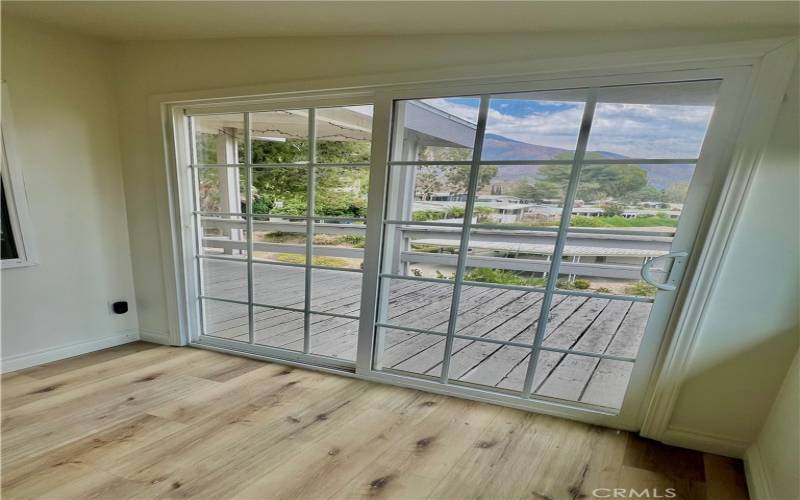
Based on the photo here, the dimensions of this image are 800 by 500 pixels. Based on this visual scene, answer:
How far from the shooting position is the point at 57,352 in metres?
1.86

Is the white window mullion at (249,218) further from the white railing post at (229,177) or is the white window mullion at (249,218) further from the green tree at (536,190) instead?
the green tree at (536,190)

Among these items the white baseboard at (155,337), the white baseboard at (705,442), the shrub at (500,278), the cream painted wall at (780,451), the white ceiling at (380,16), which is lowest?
the white baseboard at (155,337)

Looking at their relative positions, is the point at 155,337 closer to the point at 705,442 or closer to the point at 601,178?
the point at 601,178

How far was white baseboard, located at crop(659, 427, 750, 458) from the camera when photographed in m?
1.32

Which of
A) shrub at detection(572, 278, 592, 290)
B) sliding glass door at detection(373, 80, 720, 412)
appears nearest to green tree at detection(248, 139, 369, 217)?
sliding glass door at detection(373, 80, 720, 412)

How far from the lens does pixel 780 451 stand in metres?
1.10

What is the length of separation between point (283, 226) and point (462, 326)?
1216 mm

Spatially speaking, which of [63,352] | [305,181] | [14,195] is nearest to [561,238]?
[305,181]

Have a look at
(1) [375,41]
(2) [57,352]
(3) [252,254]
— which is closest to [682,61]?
(1) [375,41]

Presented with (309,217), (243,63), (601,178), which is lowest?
(309,217)

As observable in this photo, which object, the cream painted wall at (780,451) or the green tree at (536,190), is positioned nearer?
the cream painted wall at (780,451)

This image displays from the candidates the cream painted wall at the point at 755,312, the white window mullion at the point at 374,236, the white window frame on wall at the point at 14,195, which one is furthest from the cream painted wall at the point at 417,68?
the white window frame on wall at the point at 14,195

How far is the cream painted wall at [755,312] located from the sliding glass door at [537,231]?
0.59 ft

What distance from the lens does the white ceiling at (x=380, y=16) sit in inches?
40.8
